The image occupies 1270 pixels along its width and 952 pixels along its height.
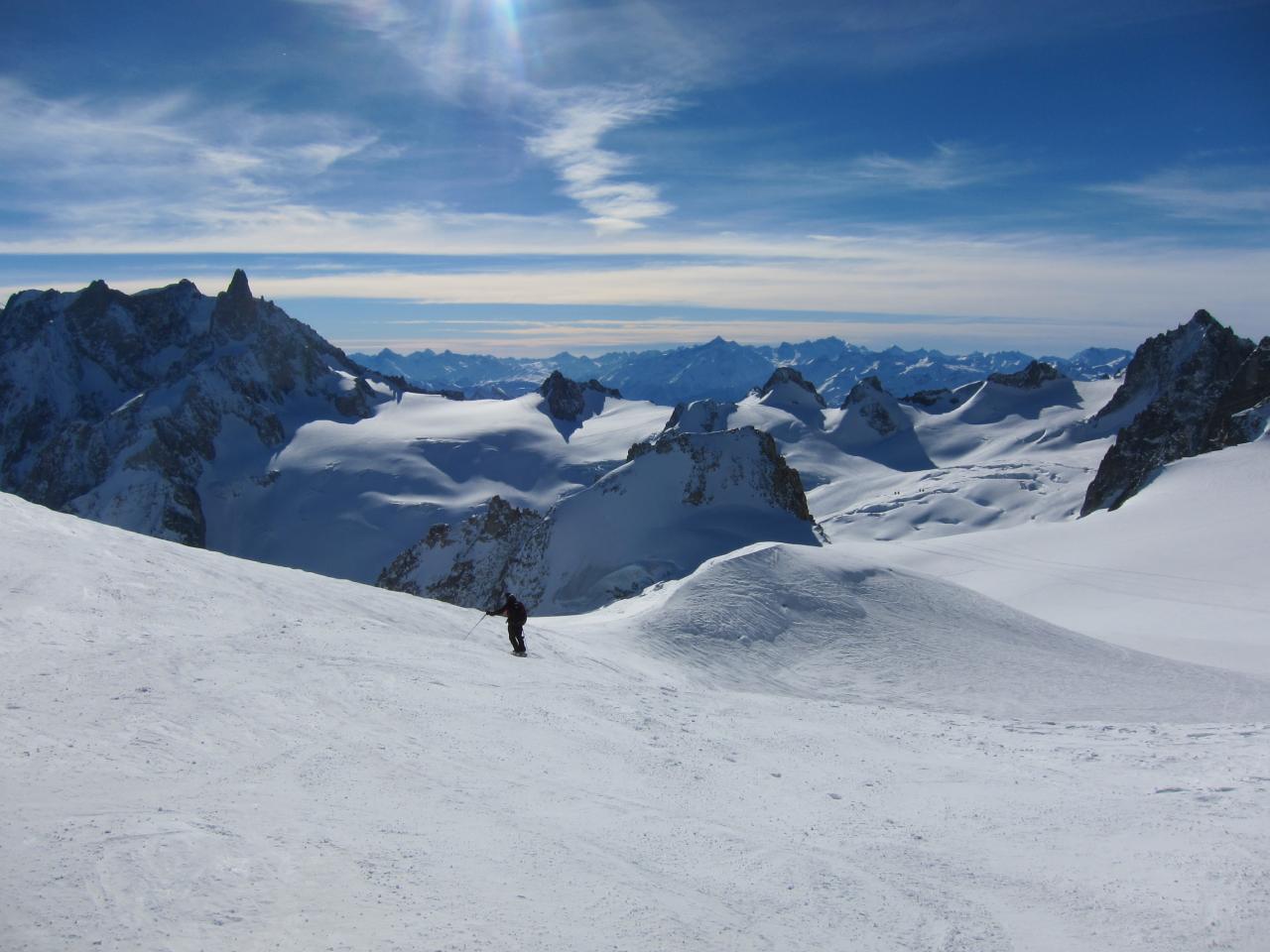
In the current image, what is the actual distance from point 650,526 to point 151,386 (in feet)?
459

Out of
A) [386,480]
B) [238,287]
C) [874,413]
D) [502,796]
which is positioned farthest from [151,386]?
[502,796]

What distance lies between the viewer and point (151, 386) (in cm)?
14862

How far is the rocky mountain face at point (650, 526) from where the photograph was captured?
140 ft

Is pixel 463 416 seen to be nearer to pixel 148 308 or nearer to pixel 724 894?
pixel 148 308

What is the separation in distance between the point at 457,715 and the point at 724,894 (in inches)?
199

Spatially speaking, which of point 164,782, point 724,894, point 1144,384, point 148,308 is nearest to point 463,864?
point 724,894

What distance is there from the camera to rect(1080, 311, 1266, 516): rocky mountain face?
3152 inches

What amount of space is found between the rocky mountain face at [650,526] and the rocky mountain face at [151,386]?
75.0 metres

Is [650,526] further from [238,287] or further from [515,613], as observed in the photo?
[238,287]

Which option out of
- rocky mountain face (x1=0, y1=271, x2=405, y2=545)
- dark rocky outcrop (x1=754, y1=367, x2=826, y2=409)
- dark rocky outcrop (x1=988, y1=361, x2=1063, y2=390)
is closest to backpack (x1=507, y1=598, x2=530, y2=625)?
rocky mountain face (x1=0, y1=271, x2=405, y2=545)

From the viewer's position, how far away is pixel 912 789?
1100 centimetres

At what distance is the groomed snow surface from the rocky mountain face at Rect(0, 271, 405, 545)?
339 feet

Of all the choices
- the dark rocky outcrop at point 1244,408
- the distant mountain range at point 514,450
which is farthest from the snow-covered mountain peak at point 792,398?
the dark rocky outcrop at point 1244,408

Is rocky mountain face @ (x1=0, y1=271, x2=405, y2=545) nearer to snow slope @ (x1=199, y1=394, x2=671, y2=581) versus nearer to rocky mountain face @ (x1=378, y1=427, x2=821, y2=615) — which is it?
snow slope @ (x1=199, y1=394, x2=671, y2=581)
